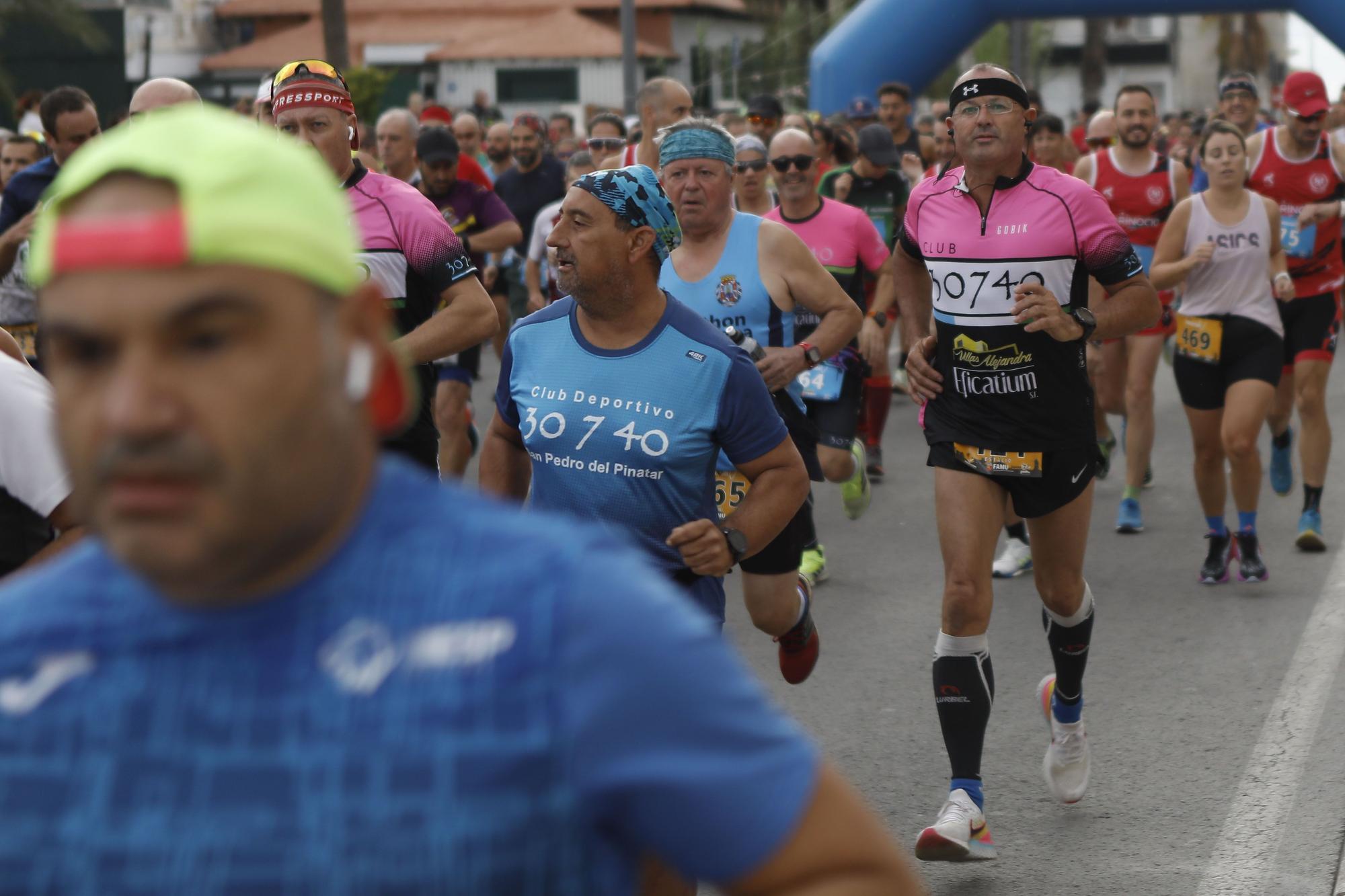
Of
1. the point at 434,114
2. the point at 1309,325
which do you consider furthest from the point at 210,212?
the point at 434,114

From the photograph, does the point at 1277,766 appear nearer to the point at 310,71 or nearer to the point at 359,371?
the point at 310,71

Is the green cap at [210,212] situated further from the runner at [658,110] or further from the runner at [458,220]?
the runner at [458,220]

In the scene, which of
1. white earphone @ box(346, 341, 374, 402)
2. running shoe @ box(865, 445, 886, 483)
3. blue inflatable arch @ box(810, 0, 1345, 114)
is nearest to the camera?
white earphone @ box(346, 341, 374, 402)

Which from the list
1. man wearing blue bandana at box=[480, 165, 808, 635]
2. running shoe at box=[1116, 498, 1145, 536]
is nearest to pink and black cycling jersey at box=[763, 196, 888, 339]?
running shoe at box=[1116, 498, 1145, 536]

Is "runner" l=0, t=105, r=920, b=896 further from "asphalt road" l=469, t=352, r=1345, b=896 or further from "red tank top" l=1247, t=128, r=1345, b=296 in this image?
"red tank top" l=1247, t=128, r=1345, b=296

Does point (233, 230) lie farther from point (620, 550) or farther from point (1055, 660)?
point (1055, 660)

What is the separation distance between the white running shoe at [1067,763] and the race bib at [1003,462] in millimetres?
735

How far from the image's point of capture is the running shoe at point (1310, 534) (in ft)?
28.7

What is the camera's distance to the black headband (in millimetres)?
5305

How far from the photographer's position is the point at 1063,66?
3548 inches

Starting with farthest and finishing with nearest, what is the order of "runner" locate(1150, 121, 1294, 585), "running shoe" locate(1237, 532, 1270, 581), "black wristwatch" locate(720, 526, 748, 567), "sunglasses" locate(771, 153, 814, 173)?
"sunglasses" locate(771, 153, 814, 173), "runner" locate(1150, 121, 1294, 585), "running shoe" locate(1237, 532, 1270, 581), "black wristwatch" locate(720, 526, 748, 567)

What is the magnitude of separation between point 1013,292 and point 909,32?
1493 centimetres

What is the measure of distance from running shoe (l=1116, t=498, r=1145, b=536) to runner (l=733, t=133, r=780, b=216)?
2.37m

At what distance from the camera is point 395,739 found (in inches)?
53.2
